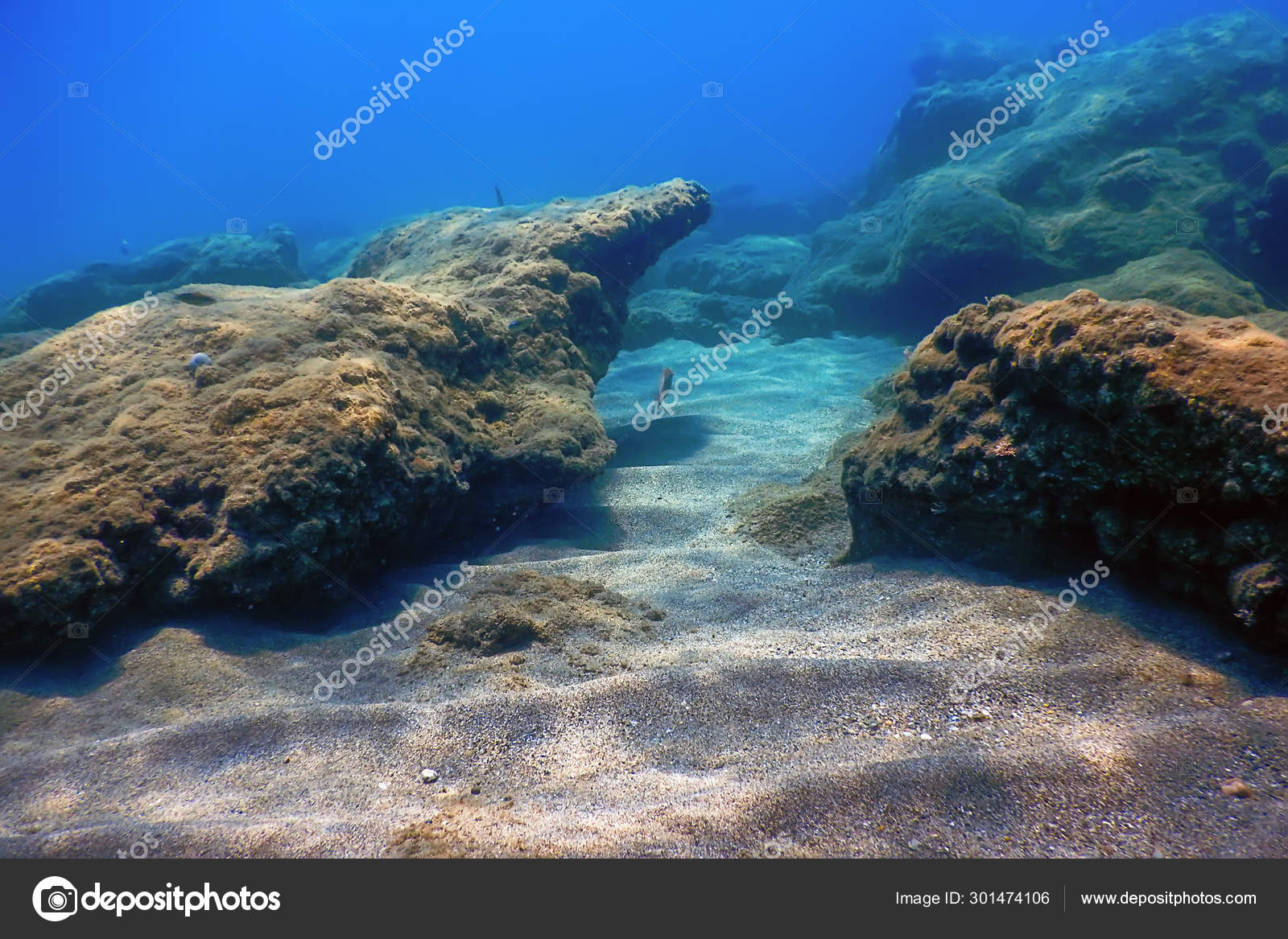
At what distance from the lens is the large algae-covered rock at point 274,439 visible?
3793mm

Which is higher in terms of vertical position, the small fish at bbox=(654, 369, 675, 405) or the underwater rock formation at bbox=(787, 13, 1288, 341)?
the underwater rock formation at bbox=(787, 13, 1288, 341)

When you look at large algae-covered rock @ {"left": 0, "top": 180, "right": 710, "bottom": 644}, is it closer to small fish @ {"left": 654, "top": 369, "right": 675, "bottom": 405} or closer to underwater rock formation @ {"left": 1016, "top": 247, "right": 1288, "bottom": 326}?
small fish @ {"left": 654, "top": 369, "right": 675, "bottom": 405}

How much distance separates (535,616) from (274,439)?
2311mm

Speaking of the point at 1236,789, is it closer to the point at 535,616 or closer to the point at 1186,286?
the point at 535,616

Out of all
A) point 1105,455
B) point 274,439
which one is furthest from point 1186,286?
point 274,439

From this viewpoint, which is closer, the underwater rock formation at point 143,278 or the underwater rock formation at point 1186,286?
the underwater rock formation at point 1186,286

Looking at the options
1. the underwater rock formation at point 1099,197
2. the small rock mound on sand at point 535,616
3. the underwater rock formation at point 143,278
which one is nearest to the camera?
the small rock mound on sand at point 535,616

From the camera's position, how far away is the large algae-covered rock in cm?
379
